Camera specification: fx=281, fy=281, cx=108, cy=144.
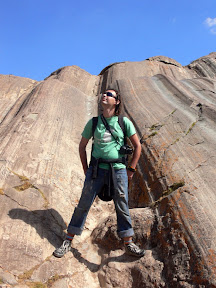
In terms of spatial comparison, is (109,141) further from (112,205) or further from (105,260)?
(112,205)

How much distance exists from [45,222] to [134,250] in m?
1.63

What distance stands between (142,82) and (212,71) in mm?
8605

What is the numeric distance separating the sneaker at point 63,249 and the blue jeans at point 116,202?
205 millimetres

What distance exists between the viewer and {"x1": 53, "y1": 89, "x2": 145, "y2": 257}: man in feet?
13.5

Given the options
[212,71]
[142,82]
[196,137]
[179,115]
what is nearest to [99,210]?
[196,137]

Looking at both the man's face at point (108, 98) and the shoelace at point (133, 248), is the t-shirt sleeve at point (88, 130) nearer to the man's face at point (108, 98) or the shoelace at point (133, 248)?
the man's face at point (108, 98)

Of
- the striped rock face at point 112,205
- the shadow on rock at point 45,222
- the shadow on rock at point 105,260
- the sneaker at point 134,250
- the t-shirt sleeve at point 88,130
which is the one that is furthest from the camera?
the shadow on rock at point 45,222

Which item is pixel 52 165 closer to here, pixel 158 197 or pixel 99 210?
pixel 99 210

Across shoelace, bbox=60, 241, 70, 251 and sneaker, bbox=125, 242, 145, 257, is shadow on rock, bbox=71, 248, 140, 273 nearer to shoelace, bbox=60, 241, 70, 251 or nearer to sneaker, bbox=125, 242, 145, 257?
sneaker, bbox=125, 242, 145, 257

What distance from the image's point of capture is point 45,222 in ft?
15.7

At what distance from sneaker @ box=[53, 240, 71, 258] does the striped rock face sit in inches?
3.1

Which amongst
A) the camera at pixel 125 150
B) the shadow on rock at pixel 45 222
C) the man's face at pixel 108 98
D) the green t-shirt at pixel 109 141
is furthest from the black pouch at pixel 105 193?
the man's face at pixel 108 98

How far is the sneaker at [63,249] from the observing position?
13.6ft

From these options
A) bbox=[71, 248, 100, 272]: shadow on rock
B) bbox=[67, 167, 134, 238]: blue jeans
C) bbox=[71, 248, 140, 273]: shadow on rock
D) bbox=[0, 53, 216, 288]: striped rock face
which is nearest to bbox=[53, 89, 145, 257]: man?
bbox=[67, 167, 134, 238]: blue jeans
